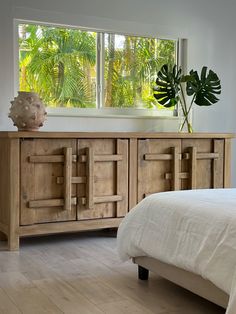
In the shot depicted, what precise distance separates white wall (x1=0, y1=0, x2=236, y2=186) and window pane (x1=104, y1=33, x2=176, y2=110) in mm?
121

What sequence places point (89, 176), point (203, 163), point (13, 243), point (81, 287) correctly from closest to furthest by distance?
point (81, 287) → point (13, 243) → point (89, 176) → point (203, 163)

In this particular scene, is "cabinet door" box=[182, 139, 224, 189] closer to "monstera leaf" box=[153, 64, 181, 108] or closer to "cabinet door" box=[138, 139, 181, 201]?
"cabinet door" box=[138, 139, 181, 201]

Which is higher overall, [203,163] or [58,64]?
[58,64]

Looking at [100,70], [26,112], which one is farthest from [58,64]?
[26,112]

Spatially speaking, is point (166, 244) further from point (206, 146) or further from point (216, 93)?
point (216, 93)

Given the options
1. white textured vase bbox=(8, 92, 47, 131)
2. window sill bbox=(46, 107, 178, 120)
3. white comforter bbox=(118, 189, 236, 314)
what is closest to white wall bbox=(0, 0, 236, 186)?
window sill bbox=(46, 107, 178, 120)

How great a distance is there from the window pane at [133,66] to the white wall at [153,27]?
12 centimetres

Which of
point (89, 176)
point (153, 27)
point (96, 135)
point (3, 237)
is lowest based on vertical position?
point (3, 237)

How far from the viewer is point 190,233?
223 centimetres

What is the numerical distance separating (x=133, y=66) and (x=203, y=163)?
112cm

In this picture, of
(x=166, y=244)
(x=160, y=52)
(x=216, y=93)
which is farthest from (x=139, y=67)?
(x=166, y=244)

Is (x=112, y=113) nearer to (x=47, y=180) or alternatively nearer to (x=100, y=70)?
Result: (x=100, y=70)

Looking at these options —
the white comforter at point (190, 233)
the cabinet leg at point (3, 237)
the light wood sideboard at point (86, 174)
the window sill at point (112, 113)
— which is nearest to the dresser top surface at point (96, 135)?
the light wood sideboard at point (86, 174)

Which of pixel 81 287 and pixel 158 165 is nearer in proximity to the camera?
pixel 81 287
